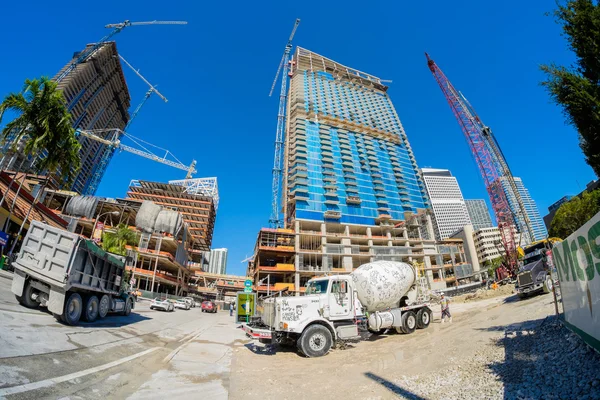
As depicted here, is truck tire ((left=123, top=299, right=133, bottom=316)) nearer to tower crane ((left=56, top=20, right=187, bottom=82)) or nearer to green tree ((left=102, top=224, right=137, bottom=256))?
green tree ((left=102, top=224, right=137, bottom=256))

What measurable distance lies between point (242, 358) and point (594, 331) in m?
10.0

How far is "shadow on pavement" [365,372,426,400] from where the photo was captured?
5.25 metres

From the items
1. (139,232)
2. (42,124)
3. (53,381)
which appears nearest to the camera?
(53,381)

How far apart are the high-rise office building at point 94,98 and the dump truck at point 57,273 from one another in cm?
11115

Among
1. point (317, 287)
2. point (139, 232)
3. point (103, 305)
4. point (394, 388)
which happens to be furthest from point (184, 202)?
point (394, 388)

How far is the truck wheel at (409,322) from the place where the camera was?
546 inches

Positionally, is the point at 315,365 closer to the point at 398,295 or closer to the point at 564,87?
the point at 398,295

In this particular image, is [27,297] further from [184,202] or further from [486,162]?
[184,202]

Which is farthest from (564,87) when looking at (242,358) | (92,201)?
(92,201)

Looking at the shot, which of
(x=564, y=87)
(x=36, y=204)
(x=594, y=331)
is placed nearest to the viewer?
(x=594, y=331)

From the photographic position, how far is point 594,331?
4250mm

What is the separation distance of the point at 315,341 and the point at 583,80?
1161 cm

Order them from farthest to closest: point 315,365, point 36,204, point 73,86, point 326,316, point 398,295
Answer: point 73,86 → point 36,204 → point 398,295 → point 326,316 → point 315,365

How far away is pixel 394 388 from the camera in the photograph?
5879 millimetres
